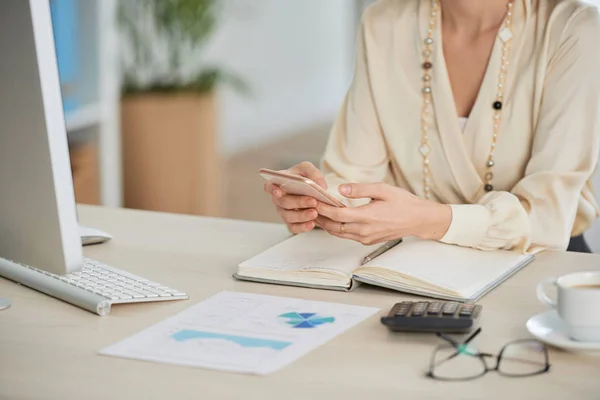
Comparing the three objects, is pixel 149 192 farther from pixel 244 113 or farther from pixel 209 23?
pixel 244 113

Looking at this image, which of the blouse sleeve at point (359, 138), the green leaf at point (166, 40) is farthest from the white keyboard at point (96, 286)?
the green leaf at point (166, 40)

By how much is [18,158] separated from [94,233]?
510 millimetres

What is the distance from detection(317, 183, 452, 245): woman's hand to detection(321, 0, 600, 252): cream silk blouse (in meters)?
0.04

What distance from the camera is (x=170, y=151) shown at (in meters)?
4.46

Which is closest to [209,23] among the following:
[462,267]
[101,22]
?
[101,22]

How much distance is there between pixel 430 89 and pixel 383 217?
20.0 inches

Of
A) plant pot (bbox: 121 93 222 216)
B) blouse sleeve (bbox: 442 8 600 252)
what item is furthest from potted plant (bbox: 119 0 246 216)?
blouse sleeve (bbox: 442 8 600 252)

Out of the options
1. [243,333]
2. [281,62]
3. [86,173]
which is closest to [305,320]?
[243,333]

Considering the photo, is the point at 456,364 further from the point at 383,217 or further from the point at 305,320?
the point at 383,217

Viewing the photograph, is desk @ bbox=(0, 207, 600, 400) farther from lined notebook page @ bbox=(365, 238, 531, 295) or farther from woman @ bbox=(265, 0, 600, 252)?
woman @ bbox=(265, 0, 600, 252)

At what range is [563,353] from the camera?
1.14 metres

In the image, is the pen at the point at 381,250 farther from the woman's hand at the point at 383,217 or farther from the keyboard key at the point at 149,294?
the keyboard key at the point at 149,294

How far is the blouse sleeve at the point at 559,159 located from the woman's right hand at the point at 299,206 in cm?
24

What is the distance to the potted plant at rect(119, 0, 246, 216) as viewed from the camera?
174 inches
